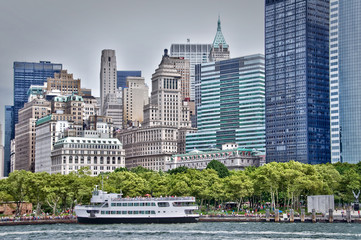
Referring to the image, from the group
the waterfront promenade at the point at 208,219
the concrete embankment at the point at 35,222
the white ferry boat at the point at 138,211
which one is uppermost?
the white ferry boat at the point at 138,211

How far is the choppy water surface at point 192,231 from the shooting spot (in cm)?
14888

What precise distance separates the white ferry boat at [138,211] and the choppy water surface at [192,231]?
14.8 ft

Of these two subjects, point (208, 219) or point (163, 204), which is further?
point (208, 219)

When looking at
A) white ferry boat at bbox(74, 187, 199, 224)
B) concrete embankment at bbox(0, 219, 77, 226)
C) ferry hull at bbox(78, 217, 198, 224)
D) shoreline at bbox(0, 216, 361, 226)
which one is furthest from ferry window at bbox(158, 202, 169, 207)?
concrete embankment at bbox(0, 219, 77, 226)

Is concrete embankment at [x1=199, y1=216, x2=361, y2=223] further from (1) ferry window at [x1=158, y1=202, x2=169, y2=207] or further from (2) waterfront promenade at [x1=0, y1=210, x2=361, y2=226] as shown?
(1) ferry window at [x1=158, y1=202, x2=169, y2=207]

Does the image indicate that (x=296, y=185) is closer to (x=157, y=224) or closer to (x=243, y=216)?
(x=243, y=216)

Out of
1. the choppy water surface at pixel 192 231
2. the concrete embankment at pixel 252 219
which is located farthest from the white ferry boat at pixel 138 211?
the concrete embankment at pixel 252 219

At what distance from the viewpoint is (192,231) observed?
161 meters

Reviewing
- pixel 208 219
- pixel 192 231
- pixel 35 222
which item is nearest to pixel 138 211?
pixel 208 219

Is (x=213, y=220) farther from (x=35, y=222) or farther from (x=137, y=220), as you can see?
(x=35, y=222)

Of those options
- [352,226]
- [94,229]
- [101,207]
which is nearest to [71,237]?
[94,229]

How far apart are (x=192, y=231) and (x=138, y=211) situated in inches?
1144

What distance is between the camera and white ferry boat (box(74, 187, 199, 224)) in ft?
603

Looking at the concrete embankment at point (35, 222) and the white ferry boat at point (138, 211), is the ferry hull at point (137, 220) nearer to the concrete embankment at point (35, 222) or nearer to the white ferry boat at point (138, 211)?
the white ferry boat at point (138, 211)
